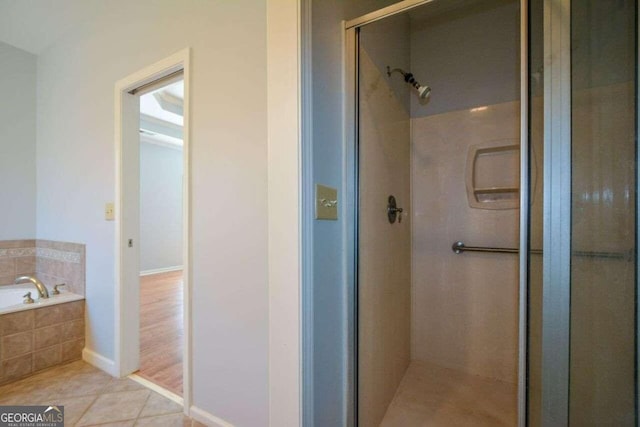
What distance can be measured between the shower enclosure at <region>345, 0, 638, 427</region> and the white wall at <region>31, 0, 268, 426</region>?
1.38 ft

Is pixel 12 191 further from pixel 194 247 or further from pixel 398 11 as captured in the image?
pixel 398 11

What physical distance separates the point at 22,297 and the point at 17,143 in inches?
50.0

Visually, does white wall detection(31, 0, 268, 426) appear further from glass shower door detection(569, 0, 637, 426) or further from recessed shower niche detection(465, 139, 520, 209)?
recessed shower niche detection(465, 139, 520, 209)

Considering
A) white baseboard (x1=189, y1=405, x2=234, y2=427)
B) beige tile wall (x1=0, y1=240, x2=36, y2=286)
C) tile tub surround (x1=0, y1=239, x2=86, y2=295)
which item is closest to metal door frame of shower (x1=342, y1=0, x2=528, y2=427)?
white baseboard (x1=189, y1=405, x2=234, y2=427)

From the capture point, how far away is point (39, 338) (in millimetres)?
1853

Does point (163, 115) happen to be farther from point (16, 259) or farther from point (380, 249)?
point (380, 249)

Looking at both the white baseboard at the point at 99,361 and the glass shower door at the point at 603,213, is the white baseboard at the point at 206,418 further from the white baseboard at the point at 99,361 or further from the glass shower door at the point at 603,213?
the glass shower door at the point at 603,213

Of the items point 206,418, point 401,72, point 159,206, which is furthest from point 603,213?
point 159,206

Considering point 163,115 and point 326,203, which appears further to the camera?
point 163,115

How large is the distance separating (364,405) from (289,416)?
1.74 feet

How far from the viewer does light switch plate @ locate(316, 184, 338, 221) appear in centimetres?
96

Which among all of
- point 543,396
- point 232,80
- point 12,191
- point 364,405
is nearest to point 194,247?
point 232,80

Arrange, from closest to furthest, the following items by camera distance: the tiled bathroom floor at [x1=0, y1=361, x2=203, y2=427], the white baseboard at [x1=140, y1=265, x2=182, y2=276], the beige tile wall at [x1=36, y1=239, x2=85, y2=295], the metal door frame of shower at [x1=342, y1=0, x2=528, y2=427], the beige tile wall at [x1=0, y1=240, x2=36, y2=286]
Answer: the metal door frame of shower at [x1=342, y1=0, x2=528, y2=427] < the tiled bathroom floor at [x1=0, y1=361, x2=203, y2=427] < the beige tile wall at [x1=36, y1=239, x2=85, y2=295] < the beige tile wall at [x1=0, y1=240, x2=36, y2=286] < the white baseboard at [x1=140, y1=265, x2=182, y2=276]

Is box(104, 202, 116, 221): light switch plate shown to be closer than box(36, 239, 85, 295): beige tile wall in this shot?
Yes
